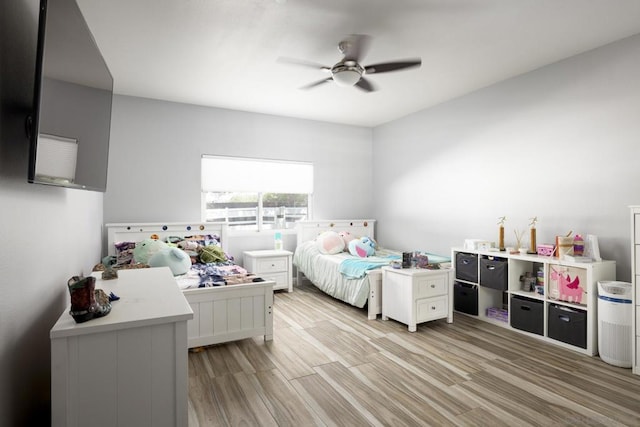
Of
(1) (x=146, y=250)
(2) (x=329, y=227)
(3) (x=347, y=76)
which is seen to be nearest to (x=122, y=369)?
(1) (x=146, y=250)

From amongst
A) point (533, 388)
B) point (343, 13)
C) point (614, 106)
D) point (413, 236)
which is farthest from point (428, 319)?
point (343, 13)

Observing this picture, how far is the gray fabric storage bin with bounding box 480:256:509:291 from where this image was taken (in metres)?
3.32

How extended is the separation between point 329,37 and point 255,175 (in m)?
2.59

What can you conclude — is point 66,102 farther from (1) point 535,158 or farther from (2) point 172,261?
(1) point 535,158

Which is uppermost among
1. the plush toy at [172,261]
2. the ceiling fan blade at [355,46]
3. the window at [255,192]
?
the ceiling fan blade at [355,46]

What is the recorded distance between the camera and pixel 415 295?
3244mm

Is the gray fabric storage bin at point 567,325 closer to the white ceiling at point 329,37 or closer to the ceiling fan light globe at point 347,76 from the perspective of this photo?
the white ceiling at point 329,37

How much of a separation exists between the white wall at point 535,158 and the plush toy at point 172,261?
314 cm

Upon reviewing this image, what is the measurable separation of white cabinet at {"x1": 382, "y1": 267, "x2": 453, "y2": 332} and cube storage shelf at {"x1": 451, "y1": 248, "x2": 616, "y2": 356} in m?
0.36

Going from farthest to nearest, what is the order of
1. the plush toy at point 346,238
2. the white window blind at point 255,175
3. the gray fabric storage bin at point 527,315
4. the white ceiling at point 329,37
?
the plush toy at point 346,238
the white window blind at point 255,175
the gray fabric storage bin at point 527,315
the white ceiling at point 329,37

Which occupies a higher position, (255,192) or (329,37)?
(329,37)

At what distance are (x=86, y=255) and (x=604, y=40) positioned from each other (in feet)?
15.0

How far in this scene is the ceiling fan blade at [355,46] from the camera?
273 centimetres

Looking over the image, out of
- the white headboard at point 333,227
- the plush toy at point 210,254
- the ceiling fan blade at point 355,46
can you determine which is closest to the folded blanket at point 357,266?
the white headboard at point 333,227
